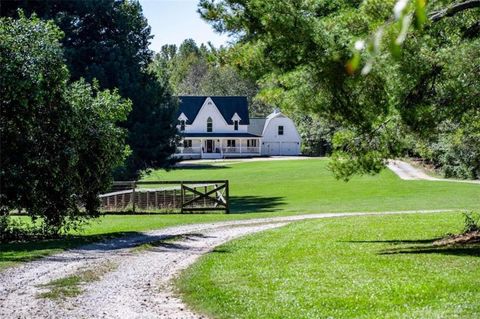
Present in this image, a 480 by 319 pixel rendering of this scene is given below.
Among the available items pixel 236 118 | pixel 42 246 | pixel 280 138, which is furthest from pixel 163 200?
pixel 280 138

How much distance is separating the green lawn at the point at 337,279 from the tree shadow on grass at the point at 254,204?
1640 cm

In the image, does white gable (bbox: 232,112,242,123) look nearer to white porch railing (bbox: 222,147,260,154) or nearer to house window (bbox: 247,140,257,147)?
house window (bbox: 247,140,257,147)

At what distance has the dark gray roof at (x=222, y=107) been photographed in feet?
305

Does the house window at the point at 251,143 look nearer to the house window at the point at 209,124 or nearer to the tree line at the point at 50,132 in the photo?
the house window at the point at 209,124

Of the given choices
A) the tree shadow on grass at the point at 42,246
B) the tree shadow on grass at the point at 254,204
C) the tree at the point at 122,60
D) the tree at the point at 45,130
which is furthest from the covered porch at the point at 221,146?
the tree shadow on grass at the point at 42,246

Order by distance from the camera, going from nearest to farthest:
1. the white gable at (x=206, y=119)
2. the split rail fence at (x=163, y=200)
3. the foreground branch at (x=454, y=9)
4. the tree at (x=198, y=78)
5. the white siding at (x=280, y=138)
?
the foreground branch at (x=454, y=9), the split rail fence at (x=163, y=200), the white gable at (x=206, y=119), the white siding at (x=280, y=138), the tree at (x=198, y=78)

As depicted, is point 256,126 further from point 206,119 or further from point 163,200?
point 163,200

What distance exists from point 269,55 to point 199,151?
260 ft

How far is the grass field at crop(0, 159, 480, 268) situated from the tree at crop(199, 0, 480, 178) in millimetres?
7482

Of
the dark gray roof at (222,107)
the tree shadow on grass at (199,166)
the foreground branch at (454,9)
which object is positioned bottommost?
the tree shadow on grass at (199,166)

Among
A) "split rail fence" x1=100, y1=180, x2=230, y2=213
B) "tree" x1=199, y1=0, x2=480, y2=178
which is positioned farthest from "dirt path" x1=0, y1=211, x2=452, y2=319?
"split rail fence" x1=100, y1=180, x2=230, y2=213

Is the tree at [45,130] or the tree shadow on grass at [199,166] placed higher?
the tree at [45,130]

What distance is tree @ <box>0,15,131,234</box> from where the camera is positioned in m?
19.4

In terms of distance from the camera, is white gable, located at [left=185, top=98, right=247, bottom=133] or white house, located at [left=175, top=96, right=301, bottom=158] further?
white gable, located at [left=185, top=98, right=247, bottom=133]
